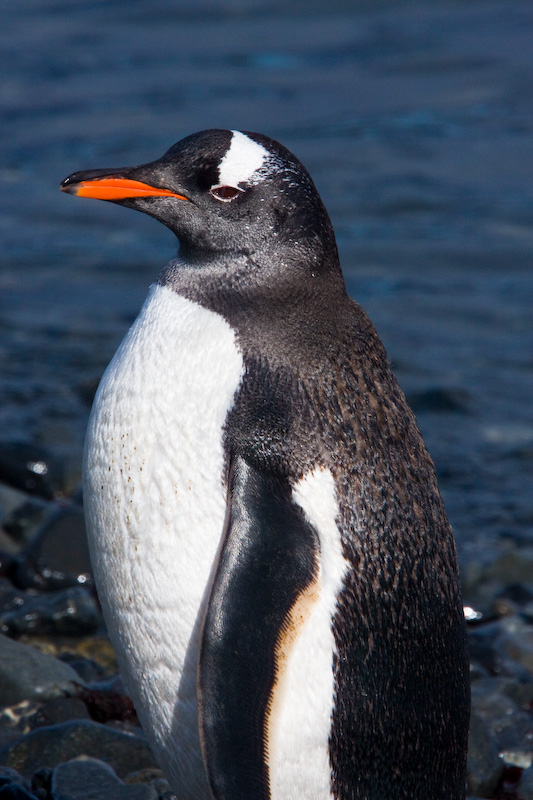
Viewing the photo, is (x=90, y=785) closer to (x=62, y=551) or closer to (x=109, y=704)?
(x=109, y=704)

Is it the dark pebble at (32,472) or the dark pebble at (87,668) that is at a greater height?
the dark pebble at (32,472)

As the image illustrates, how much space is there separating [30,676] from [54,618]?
2.31 ft

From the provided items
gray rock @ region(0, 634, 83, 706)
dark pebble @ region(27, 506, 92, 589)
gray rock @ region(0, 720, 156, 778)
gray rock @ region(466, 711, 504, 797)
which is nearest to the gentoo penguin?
gray rock @ region(0, 720, 156, 778)

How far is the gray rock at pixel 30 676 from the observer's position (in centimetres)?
389

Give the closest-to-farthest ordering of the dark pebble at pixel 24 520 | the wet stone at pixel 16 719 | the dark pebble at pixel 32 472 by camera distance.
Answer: the wet stone at pixel 16 719, the dark pebble at pixel 24 520, the dark pebble at pixel 32 472

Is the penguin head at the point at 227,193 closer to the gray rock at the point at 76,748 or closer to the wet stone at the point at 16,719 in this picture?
the gray rock at the point at 76,748

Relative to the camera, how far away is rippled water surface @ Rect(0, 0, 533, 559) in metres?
7.73

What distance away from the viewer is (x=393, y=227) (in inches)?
434

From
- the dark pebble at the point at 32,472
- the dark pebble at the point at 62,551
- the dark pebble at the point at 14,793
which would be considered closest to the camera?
the dark pebble at the point at 14,793

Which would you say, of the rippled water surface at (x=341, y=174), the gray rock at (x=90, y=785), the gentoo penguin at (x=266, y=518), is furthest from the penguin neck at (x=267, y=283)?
the rippled water surface at (x=341, y=174)

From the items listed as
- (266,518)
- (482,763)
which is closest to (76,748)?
(266,518)

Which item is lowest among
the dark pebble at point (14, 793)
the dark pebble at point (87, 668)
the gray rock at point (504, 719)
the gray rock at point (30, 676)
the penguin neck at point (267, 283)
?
the gray rock at point (504, 719)

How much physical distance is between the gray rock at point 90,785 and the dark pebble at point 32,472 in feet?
9.86

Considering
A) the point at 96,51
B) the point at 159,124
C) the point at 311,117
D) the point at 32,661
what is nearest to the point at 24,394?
the point at 32,661
